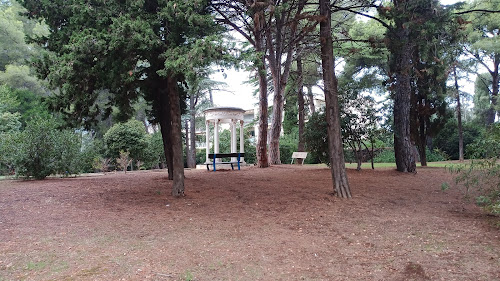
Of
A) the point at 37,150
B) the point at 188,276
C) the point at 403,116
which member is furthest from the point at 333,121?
the point at 37,150

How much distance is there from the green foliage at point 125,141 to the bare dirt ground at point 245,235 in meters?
11.7

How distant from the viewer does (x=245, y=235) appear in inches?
193

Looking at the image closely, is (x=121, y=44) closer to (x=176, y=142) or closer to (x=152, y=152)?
(x=176, y=142)

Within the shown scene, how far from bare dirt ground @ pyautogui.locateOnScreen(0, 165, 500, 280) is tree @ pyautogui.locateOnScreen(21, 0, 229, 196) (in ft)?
5.92

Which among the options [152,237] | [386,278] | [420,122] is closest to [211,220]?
[152,237]

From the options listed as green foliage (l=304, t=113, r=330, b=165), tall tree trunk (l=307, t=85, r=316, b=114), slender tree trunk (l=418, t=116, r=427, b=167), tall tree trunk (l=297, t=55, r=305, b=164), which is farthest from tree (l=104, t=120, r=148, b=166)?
slender tree trunk (l=418, t=116, r=427, b=167)

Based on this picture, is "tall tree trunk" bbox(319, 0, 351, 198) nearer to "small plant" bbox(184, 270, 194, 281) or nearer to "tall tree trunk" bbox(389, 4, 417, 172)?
"small plant" bbox(184, 270, 194, 281)

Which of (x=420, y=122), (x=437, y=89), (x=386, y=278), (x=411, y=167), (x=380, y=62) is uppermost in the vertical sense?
(x=380, y=62)

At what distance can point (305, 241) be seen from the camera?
4.66 m

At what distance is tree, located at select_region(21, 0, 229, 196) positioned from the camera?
5742mm

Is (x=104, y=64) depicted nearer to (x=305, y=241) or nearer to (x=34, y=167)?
(x=305, y=241)

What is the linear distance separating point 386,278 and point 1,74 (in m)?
26.8

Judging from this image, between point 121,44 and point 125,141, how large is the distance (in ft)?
47.6

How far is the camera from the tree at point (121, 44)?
5.74m
